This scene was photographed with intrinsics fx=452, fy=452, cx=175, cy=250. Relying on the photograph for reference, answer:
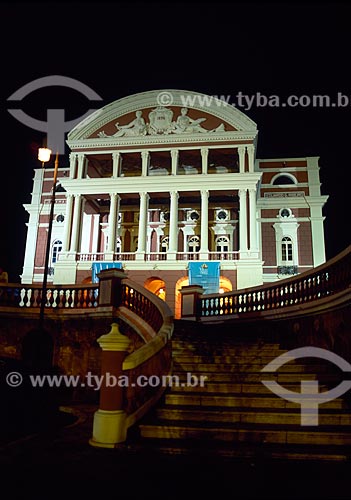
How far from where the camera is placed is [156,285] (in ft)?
98.4

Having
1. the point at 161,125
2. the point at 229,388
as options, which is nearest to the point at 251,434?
the point at 229,388

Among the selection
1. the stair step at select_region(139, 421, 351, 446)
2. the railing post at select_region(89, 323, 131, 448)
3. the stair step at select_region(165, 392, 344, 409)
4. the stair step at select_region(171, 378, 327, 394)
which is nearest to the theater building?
the stair step at select_region(171, 378, 327, 394)

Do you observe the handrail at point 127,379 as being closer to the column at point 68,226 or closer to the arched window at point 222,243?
the column at point 68,226

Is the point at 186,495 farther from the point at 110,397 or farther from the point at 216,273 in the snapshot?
the point at 216,273

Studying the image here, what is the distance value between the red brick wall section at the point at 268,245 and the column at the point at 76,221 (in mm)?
13733

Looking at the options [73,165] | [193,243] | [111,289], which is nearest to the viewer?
[111,289]

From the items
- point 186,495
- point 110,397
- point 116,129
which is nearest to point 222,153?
point 116,129

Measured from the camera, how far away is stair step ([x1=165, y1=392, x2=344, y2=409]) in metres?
7.75

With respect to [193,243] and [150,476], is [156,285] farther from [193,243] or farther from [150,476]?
[150,476]

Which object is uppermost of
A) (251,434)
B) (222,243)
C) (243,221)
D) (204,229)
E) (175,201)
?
(175,201)

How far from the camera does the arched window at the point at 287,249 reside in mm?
33750

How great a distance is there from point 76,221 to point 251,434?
26.3 meters

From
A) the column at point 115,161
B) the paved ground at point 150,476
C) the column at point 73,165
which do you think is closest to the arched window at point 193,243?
the column at point 115,161

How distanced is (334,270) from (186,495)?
7261 millimetres
